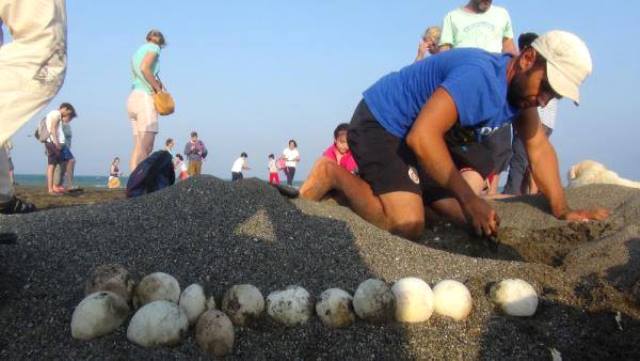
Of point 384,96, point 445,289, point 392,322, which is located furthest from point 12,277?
point 384,96

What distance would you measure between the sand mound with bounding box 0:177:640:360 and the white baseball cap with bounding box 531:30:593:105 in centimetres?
107

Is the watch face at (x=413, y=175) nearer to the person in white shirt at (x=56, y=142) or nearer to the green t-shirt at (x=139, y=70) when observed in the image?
the green t-shirt at (x=139, y=70)

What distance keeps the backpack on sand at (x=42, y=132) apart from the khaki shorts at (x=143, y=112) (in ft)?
15.3

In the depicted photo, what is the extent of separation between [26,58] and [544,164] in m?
3.99

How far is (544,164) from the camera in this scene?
4766 mm

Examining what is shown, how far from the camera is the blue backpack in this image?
5414 millimetres

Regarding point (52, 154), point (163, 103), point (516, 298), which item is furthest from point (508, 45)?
point (52, 154)

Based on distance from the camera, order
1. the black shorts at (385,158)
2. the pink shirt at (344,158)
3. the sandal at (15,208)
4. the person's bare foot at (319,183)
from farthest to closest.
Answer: the pink shirt at (344,158)
the person's bare foot at (319,183)
the sandal at (15,208)
the black shorts at (385,158)

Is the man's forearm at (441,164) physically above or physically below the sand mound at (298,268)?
above

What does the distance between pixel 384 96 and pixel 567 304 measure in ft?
7.93

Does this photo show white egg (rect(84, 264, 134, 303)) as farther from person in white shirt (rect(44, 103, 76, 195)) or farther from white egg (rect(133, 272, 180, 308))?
person in white shirt (rect(44, 103, 76, 195))

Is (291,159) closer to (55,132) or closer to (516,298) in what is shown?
(55,132)

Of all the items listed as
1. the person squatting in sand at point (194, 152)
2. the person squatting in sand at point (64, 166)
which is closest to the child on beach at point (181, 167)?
the person squatting in sand at point (194, 152)

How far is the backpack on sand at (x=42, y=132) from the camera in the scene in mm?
10380
